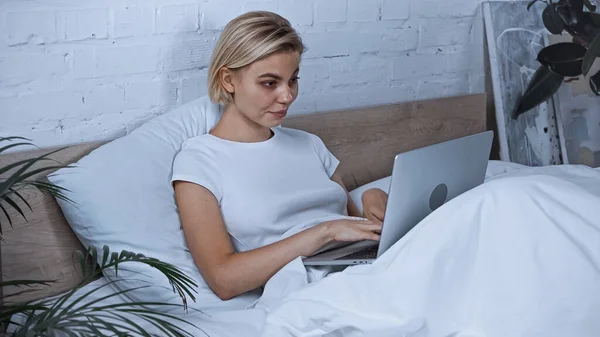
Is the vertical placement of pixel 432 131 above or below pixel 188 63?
below

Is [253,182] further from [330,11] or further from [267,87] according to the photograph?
[330,11]

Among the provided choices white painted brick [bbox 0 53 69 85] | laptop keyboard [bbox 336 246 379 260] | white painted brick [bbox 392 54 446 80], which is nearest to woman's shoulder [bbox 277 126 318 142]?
laptop keyboard [bbox 336 246 379 260]

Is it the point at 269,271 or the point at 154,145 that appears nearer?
the point at 269,271

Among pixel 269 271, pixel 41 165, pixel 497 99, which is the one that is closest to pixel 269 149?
pixel 269 271

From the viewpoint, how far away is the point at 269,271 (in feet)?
6.27

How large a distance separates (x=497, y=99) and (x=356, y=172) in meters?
0.78

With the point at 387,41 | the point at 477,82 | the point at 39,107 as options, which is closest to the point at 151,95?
the point at 39,107

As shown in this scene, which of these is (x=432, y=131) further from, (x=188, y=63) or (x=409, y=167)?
(x=409, y=167)

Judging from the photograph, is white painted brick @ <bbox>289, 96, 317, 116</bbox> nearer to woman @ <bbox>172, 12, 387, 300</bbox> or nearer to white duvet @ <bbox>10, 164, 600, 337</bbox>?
woman @ <bbox>172, 12, 387, 300</bbox>

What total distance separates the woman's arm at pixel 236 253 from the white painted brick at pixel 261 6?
783 mm

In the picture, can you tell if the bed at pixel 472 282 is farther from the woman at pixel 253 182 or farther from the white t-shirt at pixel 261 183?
the white t-shirt at pixel 261 183

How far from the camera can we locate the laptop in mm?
1707

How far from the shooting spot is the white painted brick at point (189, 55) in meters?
2.34

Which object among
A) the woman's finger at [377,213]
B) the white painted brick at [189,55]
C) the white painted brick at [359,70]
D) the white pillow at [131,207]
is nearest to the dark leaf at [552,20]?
the white painted brick at [359,70]
